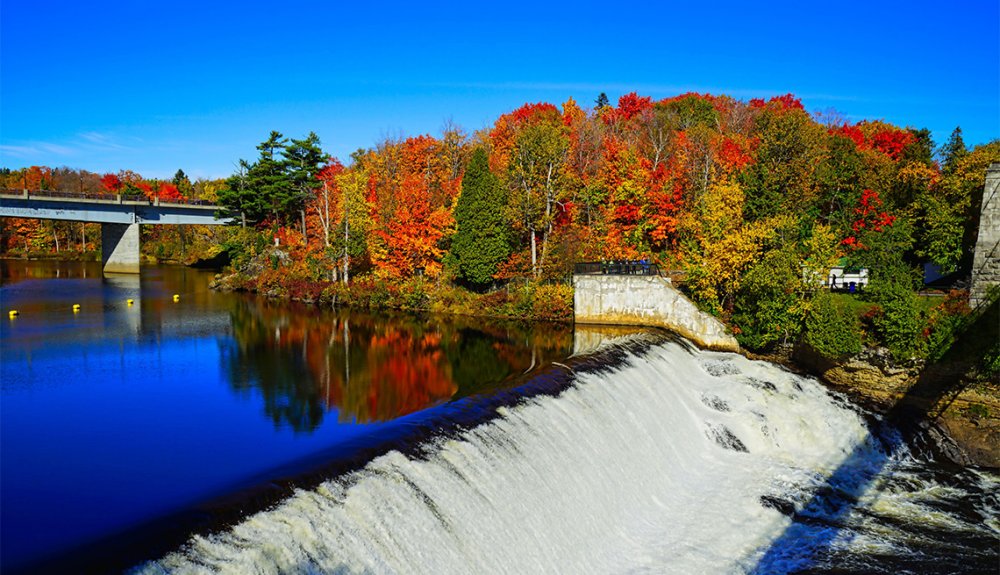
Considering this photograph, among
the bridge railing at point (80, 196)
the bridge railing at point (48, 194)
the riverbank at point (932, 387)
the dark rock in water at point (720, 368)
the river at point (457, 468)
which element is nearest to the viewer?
the river at point (457, 468)

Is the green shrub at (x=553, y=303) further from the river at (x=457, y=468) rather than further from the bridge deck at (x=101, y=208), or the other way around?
the bridge deck at (x=101, y=208)

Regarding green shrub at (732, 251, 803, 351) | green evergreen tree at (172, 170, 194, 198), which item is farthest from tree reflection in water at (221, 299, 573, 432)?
green evergreen tree at (172, 170, 194, 198)

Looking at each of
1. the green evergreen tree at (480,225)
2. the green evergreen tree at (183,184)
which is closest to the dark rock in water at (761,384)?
the green evergreen tree at (480,225)

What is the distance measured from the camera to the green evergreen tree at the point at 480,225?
3969cm

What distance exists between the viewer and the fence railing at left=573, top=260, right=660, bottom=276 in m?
32.5

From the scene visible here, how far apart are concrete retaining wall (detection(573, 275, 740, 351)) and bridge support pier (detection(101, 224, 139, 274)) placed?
49.6 metres

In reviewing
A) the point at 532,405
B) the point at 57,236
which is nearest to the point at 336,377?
the point at 532,405

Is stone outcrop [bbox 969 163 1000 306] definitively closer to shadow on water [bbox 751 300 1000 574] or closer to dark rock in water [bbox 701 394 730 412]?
shadow on water [bbox 751 300 1000 574]

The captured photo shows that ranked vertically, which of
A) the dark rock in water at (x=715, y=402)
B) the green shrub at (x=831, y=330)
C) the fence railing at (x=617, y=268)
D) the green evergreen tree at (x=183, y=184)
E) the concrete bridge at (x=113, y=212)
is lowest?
the dark rock in water at (x=715, y=402)

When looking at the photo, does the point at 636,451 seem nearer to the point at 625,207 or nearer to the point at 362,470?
the point at 362,470

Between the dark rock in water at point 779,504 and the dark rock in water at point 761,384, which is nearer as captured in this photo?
the dark rock in water at point 779,504

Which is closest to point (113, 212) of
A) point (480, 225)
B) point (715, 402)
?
point (480, 225)

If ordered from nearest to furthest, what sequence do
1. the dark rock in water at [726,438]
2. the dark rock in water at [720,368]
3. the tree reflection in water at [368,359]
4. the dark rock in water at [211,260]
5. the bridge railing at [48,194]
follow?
the dark rock in water at [726,438], the tree reflection in water at [368,359], the dark rock in water at [720,368], the bridge railing at [48,194], the dark rock in water at [211,260]

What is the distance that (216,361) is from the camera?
26.3m
